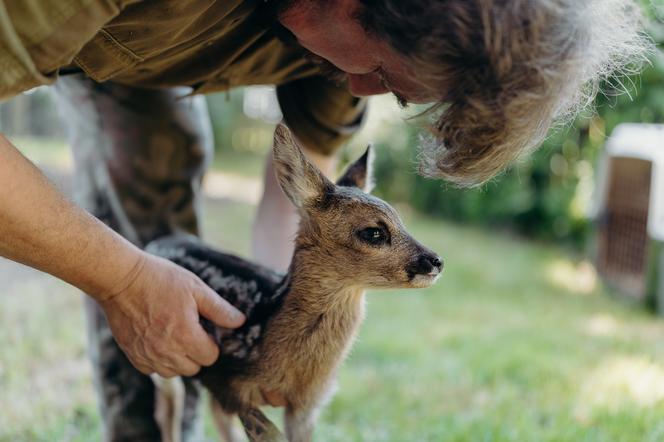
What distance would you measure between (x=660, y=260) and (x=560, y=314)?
0.67 m

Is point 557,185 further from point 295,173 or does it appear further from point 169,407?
point 295,173

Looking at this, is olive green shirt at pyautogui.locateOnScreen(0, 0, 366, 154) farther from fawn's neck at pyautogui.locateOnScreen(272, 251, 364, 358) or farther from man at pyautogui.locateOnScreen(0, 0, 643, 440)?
fawn's neck at pyautogui.locateOnScreen(272, 251, 364, 358)

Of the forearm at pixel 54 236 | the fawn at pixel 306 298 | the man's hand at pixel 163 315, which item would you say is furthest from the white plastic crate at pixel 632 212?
the forearm at pixel 54 236

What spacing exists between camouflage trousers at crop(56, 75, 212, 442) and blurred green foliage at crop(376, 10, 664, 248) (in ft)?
10.4

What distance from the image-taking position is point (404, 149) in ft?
28.9

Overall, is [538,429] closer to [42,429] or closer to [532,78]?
[532,78]

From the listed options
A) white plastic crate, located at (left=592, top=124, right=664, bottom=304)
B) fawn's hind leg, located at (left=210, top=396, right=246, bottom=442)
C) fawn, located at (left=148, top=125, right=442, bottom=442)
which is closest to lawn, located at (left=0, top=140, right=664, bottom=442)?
white plastic crate, located at (left=592, top=124, right=664, bottom=304)

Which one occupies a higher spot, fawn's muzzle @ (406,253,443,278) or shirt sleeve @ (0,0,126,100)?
shirt sleeve @ (0,0,126,100)

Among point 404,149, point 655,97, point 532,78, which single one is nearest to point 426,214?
point 404,149

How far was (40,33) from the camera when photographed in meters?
1.64

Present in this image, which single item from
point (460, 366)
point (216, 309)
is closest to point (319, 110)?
point (216, 309)

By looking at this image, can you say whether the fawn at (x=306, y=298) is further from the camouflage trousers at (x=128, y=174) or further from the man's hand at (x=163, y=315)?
the camouflage trousers at (x=128, y=174)

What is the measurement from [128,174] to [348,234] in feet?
3.49

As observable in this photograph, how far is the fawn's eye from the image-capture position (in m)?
2.26
